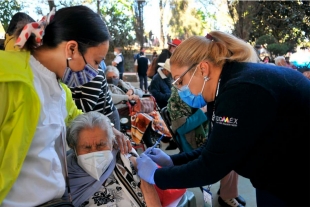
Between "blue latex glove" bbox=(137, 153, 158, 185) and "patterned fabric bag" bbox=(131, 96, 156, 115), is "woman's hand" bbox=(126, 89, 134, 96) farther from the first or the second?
"blue latex glove" bbox=(137, 153, 158, 185)

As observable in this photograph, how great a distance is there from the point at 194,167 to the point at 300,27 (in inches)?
517

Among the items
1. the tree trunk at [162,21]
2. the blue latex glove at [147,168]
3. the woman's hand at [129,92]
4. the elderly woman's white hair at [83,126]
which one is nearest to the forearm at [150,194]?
the blue latex glove at [147,168]

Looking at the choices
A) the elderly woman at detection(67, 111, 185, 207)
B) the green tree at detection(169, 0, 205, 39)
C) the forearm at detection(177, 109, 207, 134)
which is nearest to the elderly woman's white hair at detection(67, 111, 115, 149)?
the elderly woman at detection(67, 111, 185, 207)

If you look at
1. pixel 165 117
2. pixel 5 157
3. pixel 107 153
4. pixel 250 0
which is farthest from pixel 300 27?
pixel 5 157

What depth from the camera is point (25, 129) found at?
1.11 metres

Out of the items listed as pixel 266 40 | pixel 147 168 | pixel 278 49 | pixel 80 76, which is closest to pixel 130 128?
pixel 147 168

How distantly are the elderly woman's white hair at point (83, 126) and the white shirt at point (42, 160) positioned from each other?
65 centimetres

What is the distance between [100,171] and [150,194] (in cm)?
34

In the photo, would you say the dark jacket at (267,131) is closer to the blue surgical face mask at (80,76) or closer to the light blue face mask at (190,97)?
the light blue face mask at (190,97)

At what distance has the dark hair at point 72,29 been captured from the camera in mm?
1279

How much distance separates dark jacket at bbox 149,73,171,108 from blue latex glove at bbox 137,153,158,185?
292 cm

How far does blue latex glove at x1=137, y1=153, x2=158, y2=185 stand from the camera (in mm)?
1719

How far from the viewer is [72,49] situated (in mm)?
1309

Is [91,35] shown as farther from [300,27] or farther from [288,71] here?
[300,27]
